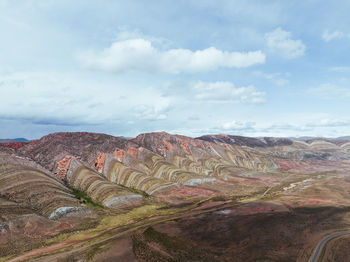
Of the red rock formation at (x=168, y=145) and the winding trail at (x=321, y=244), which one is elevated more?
the red rock formation at (x=168, y=145)

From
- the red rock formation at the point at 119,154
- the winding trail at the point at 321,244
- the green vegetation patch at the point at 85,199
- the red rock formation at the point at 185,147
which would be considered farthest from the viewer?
the red rock formation at the point at 185,147

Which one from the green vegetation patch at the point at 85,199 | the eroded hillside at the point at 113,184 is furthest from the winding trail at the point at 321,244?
the green vegetation patch at the point at 85,199

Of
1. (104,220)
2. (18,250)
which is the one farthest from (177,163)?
(18,250)

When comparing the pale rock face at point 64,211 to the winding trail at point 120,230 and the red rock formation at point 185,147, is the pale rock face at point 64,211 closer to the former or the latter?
the winding trail at point 120,230

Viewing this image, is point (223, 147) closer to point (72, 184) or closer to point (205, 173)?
point (205, 173)

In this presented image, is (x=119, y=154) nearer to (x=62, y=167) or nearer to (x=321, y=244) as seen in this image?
(x=62, y=167)

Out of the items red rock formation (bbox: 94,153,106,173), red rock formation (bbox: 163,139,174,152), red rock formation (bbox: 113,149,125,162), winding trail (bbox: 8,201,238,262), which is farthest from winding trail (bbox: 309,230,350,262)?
red rock formation (bbox: 163,139,174,152)

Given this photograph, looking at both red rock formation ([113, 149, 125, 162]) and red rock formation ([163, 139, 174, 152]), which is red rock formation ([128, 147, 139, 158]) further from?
red rock formation ([163, 139, 174, 152])
